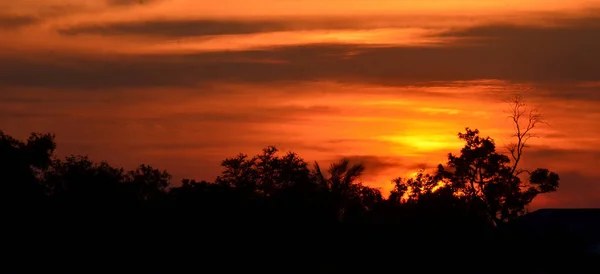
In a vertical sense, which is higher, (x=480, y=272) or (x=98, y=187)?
(x=98, y=187)

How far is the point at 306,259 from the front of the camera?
47750 millimetres

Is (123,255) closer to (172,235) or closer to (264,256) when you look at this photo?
(172,235)

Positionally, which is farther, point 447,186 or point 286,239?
point 447,186

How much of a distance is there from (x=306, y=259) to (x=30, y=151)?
21.3m

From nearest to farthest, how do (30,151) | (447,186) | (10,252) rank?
1. (10,252)
2. (30,151)
3. (447,186)

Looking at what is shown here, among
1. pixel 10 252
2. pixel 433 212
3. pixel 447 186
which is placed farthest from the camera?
pixel 447 186

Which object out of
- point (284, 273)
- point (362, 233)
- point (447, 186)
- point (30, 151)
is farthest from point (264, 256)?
point (447, 186)

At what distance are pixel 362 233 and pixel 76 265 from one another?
37.6ft

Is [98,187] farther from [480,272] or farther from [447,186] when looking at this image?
[447,186]

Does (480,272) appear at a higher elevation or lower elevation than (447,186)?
lower

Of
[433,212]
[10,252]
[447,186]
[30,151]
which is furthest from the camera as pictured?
[447,186]

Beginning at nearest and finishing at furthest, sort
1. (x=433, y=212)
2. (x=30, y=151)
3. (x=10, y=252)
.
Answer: (x=10, y=252) → (x=433, y=212) → (x=30, y=151)

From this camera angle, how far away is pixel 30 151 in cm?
6291

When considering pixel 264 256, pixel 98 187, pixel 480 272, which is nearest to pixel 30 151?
pixel 98 187
